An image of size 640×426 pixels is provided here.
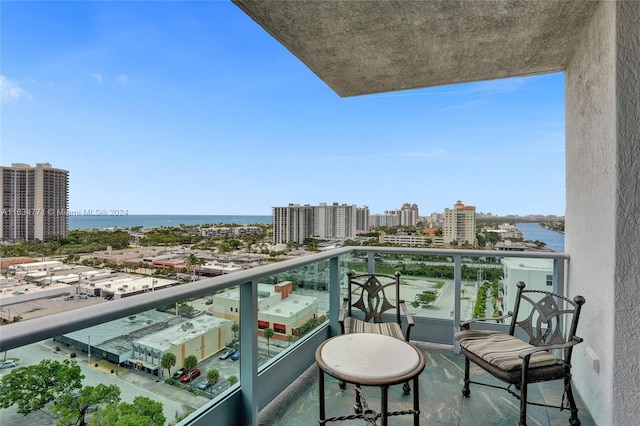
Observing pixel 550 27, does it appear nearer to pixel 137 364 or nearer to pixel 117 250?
pixel 137 364

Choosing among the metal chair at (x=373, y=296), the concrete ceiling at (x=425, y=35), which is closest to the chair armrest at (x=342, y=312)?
the metal chair at (x=373, y=296)

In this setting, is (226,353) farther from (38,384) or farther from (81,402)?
(38,384)

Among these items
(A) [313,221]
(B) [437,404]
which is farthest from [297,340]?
(A) [313,221]

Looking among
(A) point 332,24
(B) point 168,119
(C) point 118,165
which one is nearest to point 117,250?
(A) point 332,24

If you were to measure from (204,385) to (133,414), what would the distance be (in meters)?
0.44

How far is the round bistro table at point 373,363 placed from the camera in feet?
5.44

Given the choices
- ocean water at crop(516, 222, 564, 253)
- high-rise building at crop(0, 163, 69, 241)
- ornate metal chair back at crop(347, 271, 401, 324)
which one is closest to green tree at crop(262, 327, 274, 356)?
ornate metal chair back at crop(347, 271, 401, 324)

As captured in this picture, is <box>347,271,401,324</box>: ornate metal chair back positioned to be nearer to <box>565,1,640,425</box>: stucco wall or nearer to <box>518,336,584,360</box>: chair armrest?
<box>518,336,584,360</box>: chair armrest

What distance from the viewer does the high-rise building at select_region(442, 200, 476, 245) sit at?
3.98 metres

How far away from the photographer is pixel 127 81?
35.2ft

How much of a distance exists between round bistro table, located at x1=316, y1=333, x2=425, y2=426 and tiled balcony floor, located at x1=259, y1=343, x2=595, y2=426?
34cm

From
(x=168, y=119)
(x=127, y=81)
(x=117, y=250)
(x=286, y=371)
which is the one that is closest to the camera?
(x=286, y=371)

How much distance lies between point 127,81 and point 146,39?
1785 mm

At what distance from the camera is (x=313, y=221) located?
588 centimetres
